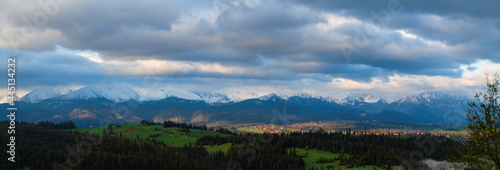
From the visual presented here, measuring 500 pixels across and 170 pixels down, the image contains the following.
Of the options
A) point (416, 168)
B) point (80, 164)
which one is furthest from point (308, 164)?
point (80, 164)

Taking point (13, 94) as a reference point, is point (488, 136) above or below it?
below

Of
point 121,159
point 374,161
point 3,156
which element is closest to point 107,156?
point 121,159

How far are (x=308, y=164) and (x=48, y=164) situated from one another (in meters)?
143

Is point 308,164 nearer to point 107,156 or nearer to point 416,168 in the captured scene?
point 416,168

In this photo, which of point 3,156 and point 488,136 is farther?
point 3,156

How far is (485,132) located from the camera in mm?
50125

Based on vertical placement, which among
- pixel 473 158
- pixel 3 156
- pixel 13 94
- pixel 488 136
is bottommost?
pixel 3 156

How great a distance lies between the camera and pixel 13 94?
310 ft

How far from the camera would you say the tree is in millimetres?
49125

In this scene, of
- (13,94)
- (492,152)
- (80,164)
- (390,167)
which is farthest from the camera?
(80,164)

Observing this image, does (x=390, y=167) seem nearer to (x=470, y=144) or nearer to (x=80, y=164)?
(x=470, y=144)

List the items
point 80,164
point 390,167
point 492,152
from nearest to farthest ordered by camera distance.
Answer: point 492,152
point 390,167
point 80,164

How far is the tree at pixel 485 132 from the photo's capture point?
49125 millimetres

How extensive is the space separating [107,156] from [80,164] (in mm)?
14275
